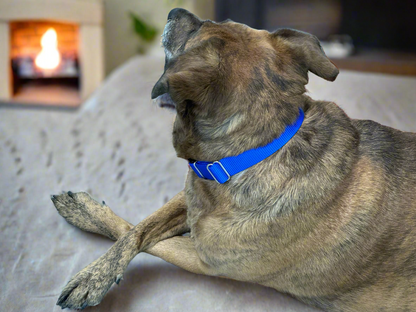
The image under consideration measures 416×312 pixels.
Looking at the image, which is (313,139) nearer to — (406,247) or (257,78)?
(257,78)

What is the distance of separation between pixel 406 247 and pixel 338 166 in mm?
356

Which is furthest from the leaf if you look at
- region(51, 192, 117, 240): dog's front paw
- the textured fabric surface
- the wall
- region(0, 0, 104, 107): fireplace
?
region(51, 192, 117, 240): dog's front paw

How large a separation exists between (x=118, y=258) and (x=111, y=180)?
841 mm

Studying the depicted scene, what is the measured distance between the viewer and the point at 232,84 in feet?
4.10

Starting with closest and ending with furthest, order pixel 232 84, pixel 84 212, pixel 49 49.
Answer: pixel 232 84, pixel 84 212, pixel 49 49

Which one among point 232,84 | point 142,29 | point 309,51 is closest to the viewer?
point 232,84

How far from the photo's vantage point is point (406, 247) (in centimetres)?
134

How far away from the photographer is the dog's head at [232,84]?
47.9 inches

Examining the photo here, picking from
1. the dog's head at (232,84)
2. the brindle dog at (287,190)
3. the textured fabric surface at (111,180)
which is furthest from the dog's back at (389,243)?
the dog's head at (232,84)

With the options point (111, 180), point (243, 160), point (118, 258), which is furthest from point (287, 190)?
point (111, 180)

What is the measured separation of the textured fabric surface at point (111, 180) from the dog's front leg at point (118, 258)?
0.25 ft

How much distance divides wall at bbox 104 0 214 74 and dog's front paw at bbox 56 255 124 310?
4.04 m

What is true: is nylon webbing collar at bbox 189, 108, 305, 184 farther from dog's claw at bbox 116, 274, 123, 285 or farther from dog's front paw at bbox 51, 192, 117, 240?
dog's front paw at bbox 51, 192, 117, 240

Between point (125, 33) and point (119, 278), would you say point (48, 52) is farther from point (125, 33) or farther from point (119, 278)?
point (119, 278)
